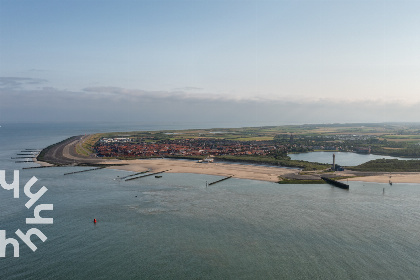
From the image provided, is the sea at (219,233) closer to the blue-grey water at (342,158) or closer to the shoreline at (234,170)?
the shoreline at (234,170)

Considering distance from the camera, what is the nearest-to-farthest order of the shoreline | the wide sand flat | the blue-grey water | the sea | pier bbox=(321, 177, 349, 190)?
the sea
pier bbox=(321, 177, 349, 190)
the shoreline
the wide sand flat
the blue-grey water

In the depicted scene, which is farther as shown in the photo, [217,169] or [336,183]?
[217,169]

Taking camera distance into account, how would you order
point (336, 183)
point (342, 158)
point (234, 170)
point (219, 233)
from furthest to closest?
point (342, 158) → point (234, 170) → point (336, 183) → point (219, 233)

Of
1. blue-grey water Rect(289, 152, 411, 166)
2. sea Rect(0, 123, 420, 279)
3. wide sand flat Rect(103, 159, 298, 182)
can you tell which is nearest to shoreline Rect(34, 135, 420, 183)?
wide sand flat Rect(103, 159, 298, 182)

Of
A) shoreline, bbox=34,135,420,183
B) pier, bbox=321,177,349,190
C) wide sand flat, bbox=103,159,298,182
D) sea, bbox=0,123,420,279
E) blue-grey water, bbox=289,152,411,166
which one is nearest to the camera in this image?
sea, bbox=0,123,420,279

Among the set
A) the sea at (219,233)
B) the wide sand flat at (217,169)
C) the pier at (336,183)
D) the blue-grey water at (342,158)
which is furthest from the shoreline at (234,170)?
the blue-grey water at (342,158)

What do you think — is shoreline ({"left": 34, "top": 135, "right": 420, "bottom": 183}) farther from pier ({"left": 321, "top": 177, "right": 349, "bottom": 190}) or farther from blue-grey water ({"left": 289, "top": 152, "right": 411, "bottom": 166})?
blue-grey water ({"left": 289, "top": 152, "right": 411, "bottom": 166})

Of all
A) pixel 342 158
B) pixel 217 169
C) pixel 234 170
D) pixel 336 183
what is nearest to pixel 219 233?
pixel 336 183

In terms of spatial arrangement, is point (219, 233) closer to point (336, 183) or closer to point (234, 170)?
point (336, 183)

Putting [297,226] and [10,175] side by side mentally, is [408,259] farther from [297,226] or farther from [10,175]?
[10,175]
